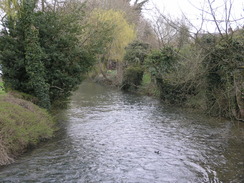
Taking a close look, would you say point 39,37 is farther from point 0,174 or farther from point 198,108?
point 198,108

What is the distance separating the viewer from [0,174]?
7.82 meters

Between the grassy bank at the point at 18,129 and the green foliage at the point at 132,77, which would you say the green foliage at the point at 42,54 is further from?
the green foliage at the point at 132,77

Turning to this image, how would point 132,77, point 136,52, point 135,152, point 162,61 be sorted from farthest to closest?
point 132,77 → point 136,52 → point 162,61 → point 135,152

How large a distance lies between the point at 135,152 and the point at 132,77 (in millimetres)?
22861

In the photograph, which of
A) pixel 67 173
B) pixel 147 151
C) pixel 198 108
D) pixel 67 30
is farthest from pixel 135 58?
pixel 67 173

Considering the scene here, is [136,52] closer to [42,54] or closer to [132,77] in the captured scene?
[132,77]

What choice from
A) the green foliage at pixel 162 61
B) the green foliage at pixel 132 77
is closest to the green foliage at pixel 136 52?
the green foliage at pixel 132 77

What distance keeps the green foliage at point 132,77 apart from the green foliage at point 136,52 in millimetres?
962

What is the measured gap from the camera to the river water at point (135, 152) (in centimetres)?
820

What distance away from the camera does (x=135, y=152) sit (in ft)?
35.0

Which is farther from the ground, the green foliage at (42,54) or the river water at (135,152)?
the green foliage at (42,54)

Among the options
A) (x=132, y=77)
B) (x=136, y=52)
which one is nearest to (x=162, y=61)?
(x=136, y=52)

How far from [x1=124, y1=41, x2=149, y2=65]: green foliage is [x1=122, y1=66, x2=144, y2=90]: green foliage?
96 centimetres

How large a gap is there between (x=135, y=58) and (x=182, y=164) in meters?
23.2
